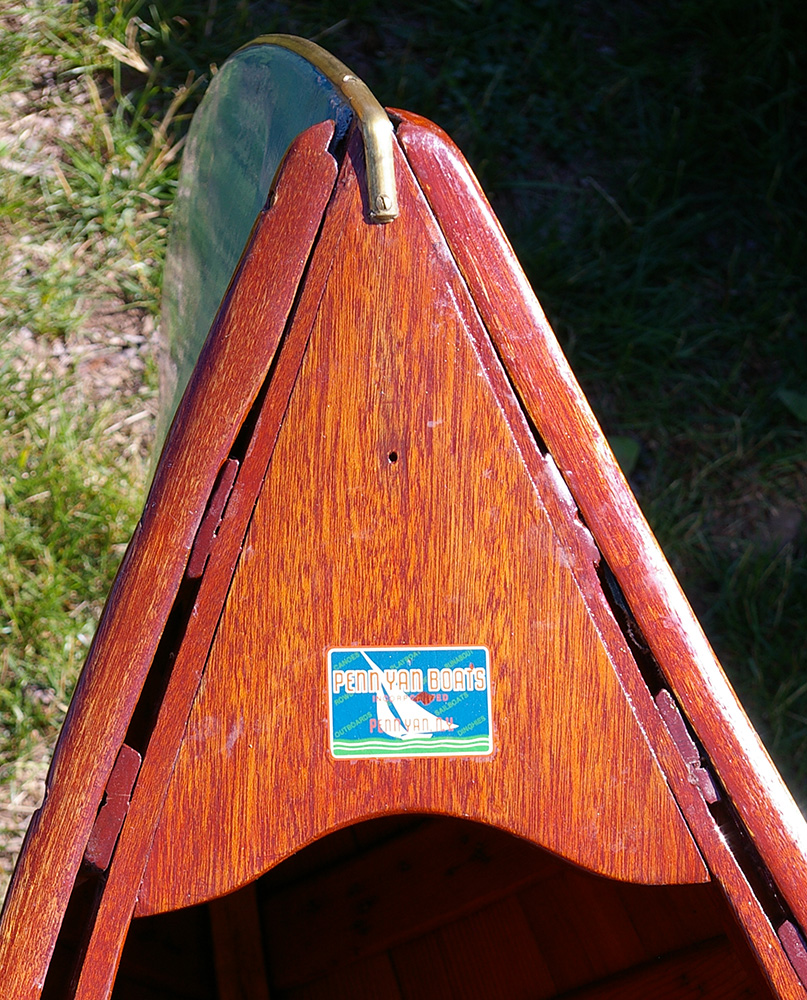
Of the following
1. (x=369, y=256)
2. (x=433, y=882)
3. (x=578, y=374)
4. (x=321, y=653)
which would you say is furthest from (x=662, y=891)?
(x=578, y=374)

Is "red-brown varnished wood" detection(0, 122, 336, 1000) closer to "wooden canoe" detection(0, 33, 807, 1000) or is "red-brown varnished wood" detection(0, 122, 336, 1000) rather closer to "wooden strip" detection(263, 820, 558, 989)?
"wooden canoe" detection(0, 33, 807, 1000)

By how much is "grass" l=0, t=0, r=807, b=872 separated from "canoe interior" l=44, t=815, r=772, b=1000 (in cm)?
65

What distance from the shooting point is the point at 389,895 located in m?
1.48

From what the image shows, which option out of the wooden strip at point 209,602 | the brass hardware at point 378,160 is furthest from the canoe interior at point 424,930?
the brass hardware at point 378,160

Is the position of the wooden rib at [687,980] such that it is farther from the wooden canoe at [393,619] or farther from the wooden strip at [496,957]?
the wooden canoe at [393,619]

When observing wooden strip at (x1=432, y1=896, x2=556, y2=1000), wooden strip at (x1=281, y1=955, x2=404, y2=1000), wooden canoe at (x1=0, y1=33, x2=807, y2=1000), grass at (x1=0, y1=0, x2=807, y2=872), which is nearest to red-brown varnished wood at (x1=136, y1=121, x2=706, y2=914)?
wooden canoe at (x1=0, y1=33, x2=807, y2=1000)

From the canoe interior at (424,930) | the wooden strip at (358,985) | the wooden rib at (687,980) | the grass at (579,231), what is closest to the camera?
the wooden rib at (687,980)

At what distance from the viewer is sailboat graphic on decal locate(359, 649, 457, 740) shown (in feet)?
2.81

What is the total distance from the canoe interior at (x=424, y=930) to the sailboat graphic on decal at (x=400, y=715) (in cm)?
58

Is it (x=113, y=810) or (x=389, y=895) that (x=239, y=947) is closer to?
(x=389, y=895)

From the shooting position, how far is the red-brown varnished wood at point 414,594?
0.85 m

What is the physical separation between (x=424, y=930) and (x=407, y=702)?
0.75 m

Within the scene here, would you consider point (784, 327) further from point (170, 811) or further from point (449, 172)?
point (170, 811)

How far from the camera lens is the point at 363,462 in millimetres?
872
